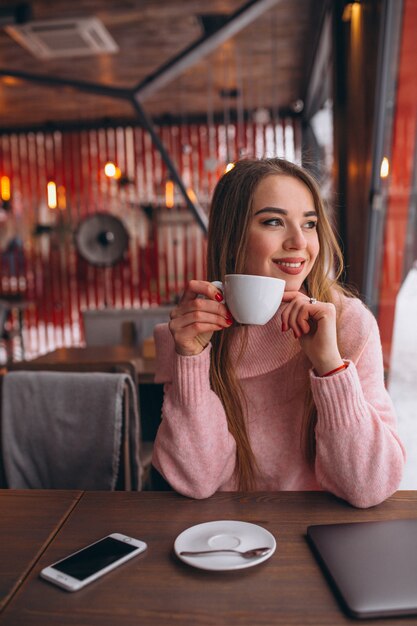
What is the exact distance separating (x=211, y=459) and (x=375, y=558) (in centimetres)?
46

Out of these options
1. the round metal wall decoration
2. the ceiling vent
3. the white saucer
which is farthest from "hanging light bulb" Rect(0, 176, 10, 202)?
the white saucer

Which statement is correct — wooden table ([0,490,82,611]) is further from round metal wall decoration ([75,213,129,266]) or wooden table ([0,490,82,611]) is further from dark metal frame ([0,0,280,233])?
round metal wall decoration ([75,213,129,266])

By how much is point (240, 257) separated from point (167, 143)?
669cm

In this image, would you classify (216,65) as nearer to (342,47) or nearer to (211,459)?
(342,47)

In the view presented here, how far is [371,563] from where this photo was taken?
81 cm

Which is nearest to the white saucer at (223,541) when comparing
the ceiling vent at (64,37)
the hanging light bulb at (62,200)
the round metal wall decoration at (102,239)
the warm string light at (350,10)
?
the warm string light at (350,10)

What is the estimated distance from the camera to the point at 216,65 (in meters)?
5.38

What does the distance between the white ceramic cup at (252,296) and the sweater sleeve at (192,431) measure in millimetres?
168

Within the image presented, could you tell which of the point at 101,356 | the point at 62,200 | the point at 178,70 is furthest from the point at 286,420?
the point at 62,200

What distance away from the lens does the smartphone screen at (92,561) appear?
788 mm

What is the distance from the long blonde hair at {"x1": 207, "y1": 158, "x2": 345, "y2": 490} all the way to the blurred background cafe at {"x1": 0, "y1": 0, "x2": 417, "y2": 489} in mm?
186

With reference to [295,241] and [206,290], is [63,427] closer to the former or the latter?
[206,290]

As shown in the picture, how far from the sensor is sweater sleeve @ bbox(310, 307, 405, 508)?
105 centimetres

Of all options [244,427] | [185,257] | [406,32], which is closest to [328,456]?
[244,427]
